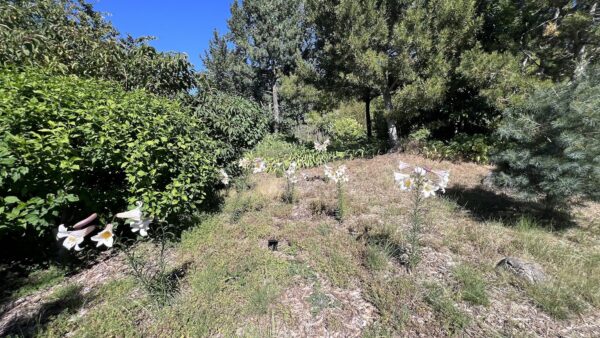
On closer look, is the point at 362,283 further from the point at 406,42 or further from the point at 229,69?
the point at 229,69

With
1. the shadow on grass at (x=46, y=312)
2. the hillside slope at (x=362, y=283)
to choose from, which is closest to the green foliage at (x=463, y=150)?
the hillside slope at (x=362, y=283)

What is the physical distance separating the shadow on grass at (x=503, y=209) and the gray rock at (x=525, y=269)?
3.87 feet

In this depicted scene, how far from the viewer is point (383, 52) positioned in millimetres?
6547

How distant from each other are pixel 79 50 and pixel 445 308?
589cm

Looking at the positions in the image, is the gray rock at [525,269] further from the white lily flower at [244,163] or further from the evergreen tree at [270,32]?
the evergreen tree at [270,32]

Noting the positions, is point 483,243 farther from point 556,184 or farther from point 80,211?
point 80,211

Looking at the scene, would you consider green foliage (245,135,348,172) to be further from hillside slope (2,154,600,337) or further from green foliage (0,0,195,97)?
hillside slope (2,154,600,337)

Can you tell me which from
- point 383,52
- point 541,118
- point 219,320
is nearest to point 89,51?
point 219,320

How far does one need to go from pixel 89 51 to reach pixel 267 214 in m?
3.88

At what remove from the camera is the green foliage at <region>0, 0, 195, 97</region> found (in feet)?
11.3

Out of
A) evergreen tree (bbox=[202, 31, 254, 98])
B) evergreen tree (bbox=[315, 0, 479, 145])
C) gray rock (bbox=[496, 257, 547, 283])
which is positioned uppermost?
evergreen tree (bbox=[202, 31, 254, 98])

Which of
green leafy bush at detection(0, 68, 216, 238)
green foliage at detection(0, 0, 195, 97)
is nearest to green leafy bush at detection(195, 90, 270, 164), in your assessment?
green foliage at detection(0, 0, 195, 97)

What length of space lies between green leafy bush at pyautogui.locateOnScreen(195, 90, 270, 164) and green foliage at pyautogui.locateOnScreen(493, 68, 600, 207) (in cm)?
449

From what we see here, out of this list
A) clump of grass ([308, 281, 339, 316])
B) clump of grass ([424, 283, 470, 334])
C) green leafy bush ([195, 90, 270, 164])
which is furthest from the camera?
green leafy bush ([195, 90, 270, 164])
